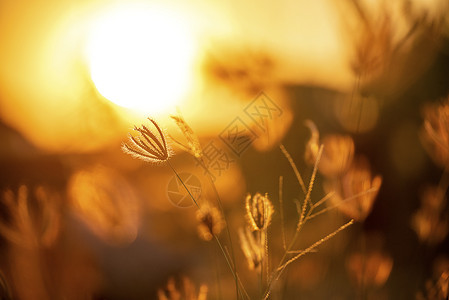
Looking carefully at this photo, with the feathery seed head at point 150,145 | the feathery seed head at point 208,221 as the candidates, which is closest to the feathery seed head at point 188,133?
the feathery seed head at point 150,145

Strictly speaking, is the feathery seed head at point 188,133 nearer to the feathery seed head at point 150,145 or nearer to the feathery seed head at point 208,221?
the feathery seed head at point 150,145

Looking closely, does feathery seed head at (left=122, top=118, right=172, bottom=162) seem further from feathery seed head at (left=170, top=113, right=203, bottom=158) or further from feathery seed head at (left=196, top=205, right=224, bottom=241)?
feathery seed head at (left=196, top=205, right=224, bottom=241)

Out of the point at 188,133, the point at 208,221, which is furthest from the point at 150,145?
the point at 208,221

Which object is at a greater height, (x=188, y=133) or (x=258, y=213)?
(x=188, y=133)

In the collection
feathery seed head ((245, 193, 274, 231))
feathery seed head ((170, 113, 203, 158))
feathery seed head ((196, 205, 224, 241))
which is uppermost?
feathery seed head ((170, 113, 203, 158))

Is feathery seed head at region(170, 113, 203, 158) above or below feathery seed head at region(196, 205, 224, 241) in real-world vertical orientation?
above

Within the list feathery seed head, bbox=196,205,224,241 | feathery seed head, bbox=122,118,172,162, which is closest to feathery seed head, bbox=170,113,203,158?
feathery seed head, bbox=122,118,172,162

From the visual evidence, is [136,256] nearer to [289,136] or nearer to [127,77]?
[289,136]

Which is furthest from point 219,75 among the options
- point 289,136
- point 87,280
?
point 289,136

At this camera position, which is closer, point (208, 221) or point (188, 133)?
point (188, 133)

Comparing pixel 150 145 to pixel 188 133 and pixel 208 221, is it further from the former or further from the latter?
pixel 208 221

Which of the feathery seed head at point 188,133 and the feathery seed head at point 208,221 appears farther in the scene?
the feathery seed head at point 208,221

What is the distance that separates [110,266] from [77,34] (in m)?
1.46

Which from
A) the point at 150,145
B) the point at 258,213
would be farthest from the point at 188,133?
the point at 258,213
